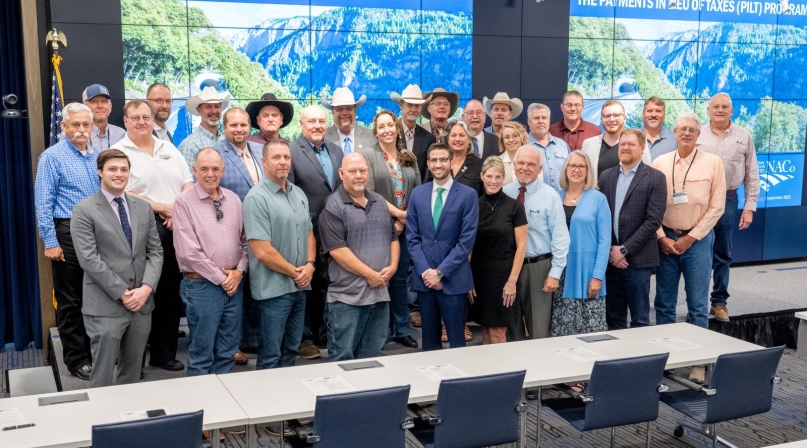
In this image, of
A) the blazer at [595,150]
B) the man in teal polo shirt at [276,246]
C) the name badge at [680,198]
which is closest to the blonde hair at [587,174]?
the name badge at [680,198]

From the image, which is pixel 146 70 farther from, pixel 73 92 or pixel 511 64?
pixel 511 64

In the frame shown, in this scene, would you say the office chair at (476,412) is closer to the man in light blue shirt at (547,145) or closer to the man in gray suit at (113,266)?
the man in gray suit at (113,266)

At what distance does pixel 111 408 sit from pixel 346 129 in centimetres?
301

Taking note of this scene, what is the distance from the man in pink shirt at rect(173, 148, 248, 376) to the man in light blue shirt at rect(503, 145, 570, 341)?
5.96 feet

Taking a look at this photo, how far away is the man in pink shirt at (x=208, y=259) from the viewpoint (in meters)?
4.53

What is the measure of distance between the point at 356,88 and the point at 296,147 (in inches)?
105

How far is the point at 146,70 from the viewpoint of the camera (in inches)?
272

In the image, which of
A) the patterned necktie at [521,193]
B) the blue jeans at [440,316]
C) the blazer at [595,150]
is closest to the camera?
the blue jeans at [440,316]

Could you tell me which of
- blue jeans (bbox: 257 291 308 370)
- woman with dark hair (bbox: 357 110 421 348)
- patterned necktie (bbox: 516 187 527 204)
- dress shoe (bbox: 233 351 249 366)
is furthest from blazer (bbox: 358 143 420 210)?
dress shoe (bbox: 233 351 249 366)

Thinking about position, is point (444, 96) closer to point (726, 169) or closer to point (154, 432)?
point (726, 169)

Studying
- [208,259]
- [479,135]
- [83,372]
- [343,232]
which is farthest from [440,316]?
[83,372]

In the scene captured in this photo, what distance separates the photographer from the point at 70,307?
5.22 m

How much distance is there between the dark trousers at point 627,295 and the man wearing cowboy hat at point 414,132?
1.55 meters

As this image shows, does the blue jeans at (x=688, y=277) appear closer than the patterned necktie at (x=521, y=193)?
No
